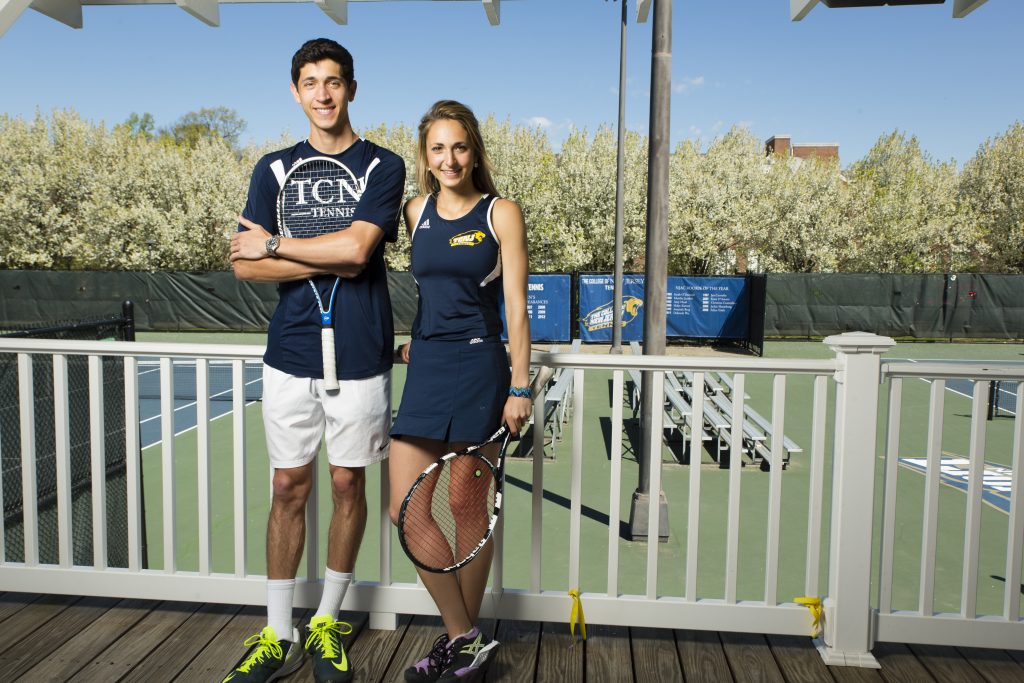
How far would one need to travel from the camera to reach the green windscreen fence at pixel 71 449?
416cm

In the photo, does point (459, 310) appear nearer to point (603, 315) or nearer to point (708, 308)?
point (603, 315)

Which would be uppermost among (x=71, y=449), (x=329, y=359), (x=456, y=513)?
(x=329, y=359)

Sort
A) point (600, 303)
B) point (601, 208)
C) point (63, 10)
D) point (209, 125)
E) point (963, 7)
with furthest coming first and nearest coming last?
point (209, 125) < point (601, 208) < point (600, 303) < point (63, 10) < point (963, 7)

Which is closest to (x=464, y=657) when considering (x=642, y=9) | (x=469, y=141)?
(x=469, y=141)

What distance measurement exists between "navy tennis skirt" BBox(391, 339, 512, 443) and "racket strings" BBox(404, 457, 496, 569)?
104 mm

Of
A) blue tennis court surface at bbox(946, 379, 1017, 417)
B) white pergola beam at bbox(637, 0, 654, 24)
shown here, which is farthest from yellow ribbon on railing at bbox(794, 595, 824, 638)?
blue tennis court surface at bbox(946, 379, 1017, 417)

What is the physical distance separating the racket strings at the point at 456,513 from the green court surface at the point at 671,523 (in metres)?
2.07

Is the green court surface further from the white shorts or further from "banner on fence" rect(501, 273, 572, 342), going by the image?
"banner on fence" rect(501, 273, 572, 342)

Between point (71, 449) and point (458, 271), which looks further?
point (71, 449)

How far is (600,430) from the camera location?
35.4 feet

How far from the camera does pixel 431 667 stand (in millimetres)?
2508

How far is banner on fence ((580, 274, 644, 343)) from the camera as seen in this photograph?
20594mm

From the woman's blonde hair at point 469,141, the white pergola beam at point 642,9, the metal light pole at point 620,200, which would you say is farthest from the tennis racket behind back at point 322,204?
the metal light pole at point 620,200

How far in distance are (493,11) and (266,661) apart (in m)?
2.67
